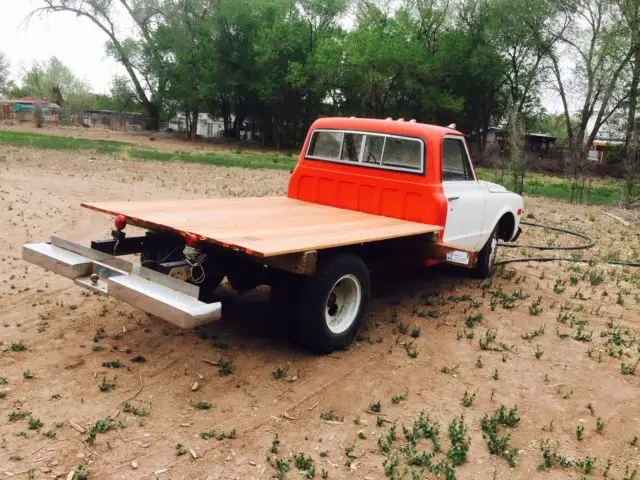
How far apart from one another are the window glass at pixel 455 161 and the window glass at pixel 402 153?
0.31 meters

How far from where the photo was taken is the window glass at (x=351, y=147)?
6941 millimetres

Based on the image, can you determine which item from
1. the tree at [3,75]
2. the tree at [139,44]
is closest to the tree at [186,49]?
the tree at [139,44]

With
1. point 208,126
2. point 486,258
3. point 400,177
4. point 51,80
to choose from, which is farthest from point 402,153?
point 51,80

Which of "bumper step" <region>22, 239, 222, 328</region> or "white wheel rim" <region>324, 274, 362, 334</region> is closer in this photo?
"bumper step" <region>22, 239, 222, 328</region>

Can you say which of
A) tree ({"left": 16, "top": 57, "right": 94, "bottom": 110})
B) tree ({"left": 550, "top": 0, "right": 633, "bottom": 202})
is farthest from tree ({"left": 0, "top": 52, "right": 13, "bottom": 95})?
tree ({"left": 550, "top": 0, "right": 633, "bottom": 202})

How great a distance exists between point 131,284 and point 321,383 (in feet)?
5.22

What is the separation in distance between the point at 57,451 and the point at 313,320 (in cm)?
202

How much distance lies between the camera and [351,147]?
7000 mm

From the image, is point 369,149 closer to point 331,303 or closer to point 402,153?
point 402,153

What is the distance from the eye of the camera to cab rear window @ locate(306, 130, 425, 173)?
21.5 feet

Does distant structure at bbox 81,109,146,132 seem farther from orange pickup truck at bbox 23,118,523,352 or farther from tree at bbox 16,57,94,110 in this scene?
orange pickup truck at bbox 23,118,523,352

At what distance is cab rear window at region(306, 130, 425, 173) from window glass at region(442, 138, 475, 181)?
346 millimetres

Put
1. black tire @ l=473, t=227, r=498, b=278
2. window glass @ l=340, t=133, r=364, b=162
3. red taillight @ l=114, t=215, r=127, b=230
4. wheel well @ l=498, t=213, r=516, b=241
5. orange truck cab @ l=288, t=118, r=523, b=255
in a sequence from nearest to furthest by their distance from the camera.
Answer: red taillight @ l=114, t=215, r=127, b=230
orange truck cab @ l=288, t=118, r=523, b=255
window glass @ l=340, t=133, r=364, b=162
black tire @ l=473, t=227, r=498, b=278
wheel well @ l=498, t=213, r=516, b=241

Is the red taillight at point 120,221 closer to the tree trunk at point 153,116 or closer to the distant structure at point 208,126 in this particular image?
the distant structure at point 208,126
